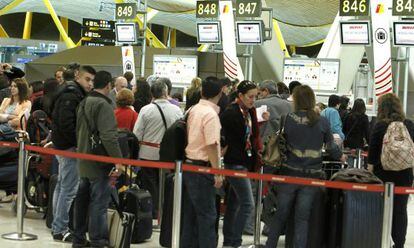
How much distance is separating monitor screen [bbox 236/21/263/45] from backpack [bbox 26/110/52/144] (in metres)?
9.11

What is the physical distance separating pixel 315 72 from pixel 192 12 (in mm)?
18200

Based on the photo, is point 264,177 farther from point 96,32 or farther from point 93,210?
point 96,32

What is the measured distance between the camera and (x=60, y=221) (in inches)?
316

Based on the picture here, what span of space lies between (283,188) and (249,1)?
11731mm

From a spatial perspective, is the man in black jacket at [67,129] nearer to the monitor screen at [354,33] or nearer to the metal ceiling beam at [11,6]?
the monitor screen at [354,33]

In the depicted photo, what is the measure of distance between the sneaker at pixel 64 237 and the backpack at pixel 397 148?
3166mm

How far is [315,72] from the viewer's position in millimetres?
17609

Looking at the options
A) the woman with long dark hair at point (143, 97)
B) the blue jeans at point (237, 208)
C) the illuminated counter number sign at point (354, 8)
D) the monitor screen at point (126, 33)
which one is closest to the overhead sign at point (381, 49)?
the illuminated counter number sign at point (354, 8)

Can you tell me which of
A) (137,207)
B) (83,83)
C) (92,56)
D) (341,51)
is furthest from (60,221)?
(92,56)

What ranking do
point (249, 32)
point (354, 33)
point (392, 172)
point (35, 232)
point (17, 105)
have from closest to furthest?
point (392, 172)
point (35, 232)
point (17, 105)
point (354, 33)
point (249, 32)

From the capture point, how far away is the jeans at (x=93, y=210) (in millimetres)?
7379

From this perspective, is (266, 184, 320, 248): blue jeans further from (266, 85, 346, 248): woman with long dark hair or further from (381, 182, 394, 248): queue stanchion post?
(381, 182, 394, 248): queue stanchion post

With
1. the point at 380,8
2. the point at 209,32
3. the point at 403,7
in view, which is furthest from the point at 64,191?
the point at 209,32

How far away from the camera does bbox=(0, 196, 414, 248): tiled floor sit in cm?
793
